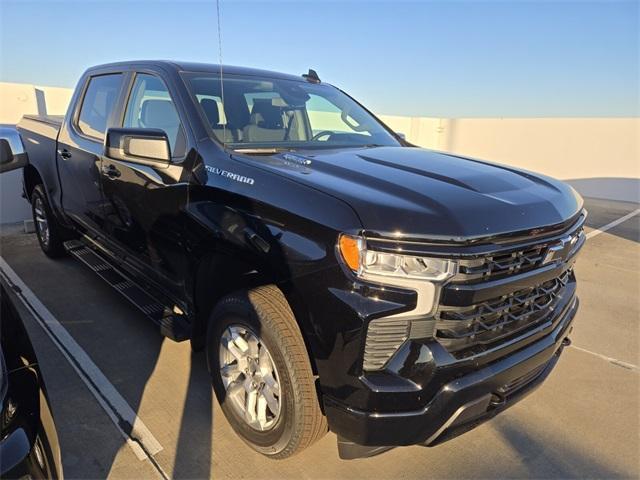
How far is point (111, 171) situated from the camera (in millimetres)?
3359

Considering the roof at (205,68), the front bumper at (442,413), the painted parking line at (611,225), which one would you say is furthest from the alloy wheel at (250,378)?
the painted parking line at (611,225)

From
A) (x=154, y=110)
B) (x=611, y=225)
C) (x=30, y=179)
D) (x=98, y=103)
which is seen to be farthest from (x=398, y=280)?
(x=611, y=225)

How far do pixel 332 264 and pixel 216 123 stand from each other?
138 centimetres

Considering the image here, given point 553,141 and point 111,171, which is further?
point 553,141

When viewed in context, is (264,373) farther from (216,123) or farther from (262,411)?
(216,123)

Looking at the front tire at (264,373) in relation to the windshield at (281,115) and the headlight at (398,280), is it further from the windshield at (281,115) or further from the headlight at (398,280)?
the windshield at (281,115)

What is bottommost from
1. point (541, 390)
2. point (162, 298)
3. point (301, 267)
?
point (541, 390)

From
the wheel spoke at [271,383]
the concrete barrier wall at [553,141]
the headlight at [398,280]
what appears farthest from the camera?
the concrete barrier wall at [553,141]

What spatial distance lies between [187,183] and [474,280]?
64.8 inches

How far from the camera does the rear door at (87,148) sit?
144 inches

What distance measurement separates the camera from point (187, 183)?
8.63 feet

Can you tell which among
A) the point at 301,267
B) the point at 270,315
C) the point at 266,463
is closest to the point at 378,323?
the point at 301,267

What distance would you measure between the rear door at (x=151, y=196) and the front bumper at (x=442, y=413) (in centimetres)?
143

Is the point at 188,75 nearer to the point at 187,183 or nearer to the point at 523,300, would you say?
the point at 187,183
